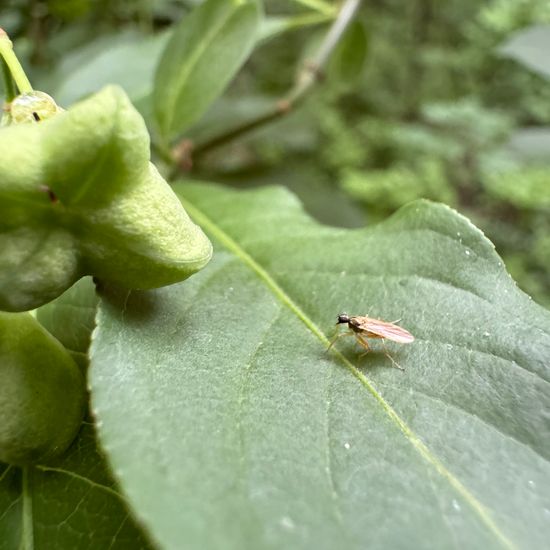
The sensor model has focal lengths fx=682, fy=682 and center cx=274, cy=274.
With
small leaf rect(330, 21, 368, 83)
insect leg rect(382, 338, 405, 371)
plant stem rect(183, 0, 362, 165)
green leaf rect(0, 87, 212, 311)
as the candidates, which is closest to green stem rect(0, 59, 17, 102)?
green leaf rect(0, 87, 212, 311)

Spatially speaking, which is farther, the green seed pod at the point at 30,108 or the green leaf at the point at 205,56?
the green leaf at the point at 205,56

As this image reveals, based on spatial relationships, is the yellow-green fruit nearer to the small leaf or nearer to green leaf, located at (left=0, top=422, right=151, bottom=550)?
green leaf, located at (left=0, top=422, right=151, bottom=550)

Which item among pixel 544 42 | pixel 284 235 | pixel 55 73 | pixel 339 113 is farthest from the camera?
pixel 339 113

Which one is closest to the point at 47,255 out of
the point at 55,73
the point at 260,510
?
the point at 260,510

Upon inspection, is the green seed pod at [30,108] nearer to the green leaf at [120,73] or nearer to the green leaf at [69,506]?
the green leaf at [69,506]

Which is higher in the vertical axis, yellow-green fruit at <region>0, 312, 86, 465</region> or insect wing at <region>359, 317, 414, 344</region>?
insect wing at <region>359, 317, 414, 344</region>

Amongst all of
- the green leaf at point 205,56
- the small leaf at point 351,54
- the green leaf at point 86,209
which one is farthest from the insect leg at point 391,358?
the small leaf at point 351,54

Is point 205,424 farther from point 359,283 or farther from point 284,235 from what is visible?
point 284,235
